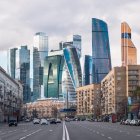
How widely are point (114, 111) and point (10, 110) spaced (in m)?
43.9

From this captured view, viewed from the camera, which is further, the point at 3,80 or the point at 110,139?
the point at 3,80

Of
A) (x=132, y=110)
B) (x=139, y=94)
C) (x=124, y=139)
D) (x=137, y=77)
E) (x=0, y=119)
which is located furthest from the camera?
(x=137, y=77)

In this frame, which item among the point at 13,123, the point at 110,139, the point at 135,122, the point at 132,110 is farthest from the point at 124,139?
the point at 132,110

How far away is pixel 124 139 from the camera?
35.8 meters

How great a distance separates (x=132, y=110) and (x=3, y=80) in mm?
56684

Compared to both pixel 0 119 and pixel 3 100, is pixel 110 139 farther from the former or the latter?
pixel 3 100

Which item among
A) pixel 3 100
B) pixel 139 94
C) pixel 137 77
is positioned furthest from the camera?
pixel 137 77

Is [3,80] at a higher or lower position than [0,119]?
higher

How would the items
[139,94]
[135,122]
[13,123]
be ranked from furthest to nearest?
[139,94] < [13,123] < [135,122]

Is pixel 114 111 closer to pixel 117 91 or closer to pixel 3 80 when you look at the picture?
pixel 117 91

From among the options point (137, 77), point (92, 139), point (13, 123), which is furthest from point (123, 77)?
point (92, 139)

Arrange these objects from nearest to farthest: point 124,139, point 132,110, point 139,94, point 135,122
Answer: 1. point 124,139
2. point 135,122
3. point 139,94
4. point 132,110

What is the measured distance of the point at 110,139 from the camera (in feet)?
118

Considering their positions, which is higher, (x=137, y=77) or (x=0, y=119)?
(x=137, y=77)
